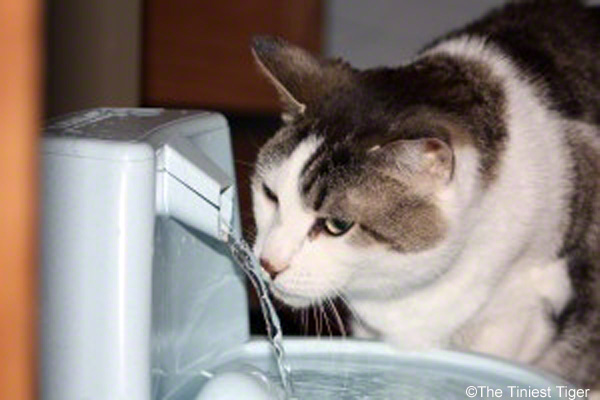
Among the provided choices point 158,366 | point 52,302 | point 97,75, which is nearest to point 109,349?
point 52,302

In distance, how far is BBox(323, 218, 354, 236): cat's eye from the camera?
1374mm

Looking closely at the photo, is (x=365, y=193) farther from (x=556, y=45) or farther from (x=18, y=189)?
(x=18, y=189)

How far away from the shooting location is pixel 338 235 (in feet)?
4.51

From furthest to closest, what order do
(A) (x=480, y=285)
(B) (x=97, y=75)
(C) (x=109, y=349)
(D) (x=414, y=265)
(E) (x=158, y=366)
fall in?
(B) (x=97, y=75) → (A) (x=480, y=285) → (D) (x=414, y=265) → (E) (x=158, y=366) → (C) (x=109, y=349)

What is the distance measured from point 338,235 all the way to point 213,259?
0.18 meters

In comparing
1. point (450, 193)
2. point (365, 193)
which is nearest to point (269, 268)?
point (365, 193)

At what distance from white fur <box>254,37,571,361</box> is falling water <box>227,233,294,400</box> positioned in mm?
35

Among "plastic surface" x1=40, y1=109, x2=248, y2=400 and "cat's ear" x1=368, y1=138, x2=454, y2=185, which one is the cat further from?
"plastic surface" x1=40, y1=109, x2=248, y2=400

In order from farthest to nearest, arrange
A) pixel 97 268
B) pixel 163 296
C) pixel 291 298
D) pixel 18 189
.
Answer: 1. pixel 291 298
2. pixel 163 296
3. pixel 97 268
4. pixel 18 189

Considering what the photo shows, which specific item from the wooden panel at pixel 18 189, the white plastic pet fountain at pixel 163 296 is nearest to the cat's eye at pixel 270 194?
the white plastic pet fountain at pixel 163 296

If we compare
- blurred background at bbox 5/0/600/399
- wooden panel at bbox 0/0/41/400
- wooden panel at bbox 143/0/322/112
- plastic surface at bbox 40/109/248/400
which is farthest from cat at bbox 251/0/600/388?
wooden panel at bbox 143/0/322/112

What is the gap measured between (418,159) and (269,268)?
0.85 feet

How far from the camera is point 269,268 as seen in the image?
1.36 metres

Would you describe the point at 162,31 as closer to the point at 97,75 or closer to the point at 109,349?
the point at 97,75
